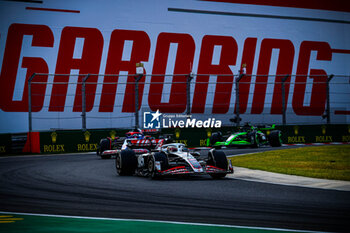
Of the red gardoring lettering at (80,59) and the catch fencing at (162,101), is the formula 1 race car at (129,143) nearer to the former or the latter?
the catch fencing at (162,101)

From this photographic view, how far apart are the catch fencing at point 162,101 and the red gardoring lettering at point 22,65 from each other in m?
0.10

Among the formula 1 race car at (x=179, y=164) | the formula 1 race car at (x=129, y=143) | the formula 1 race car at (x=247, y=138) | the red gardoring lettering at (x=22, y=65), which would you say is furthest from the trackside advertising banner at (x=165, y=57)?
the formula 1 race car at (x=179, y=164)

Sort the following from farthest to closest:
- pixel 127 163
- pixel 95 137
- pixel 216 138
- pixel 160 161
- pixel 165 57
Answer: pixel 165 57
pixel 95 137
pixel 216 138
pixel 127 163
pixel 160 161

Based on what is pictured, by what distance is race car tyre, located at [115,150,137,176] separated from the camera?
12.8 metres

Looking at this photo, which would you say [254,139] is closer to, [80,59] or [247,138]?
[247,138]

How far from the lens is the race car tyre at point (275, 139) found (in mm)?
22777

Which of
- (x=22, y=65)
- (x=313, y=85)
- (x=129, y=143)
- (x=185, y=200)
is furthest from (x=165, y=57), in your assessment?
(x=185, y=200)

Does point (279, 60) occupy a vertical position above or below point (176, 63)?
above

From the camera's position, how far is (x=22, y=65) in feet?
80.3

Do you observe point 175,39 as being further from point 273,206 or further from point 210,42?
point 273,206

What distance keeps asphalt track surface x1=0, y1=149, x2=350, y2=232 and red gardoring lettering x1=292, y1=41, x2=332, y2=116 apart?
1570 centimetres

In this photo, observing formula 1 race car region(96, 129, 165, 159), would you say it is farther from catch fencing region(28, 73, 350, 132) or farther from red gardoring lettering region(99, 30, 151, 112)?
red gardoring lettering region(99, 30, 151, 112)

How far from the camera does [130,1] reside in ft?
89.9

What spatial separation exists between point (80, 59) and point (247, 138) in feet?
32.0
